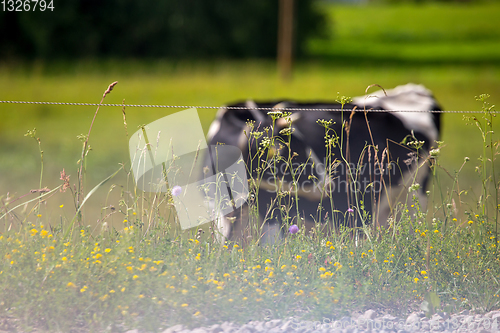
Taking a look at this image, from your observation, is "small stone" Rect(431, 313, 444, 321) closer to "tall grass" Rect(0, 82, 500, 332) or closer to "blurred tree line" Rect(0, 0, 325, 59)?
"tall grass" Rect(0, 82, 500, 332)

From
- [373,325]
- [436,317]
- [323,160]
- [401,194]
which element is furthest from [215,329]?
[401,194]

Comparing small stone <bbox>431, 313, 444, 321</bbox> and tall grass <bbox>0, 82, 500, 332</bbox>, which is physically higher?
tall grass <bbox>0, 82, 500, 332</bbox>

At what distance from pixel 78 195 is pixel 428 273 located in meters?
1.85

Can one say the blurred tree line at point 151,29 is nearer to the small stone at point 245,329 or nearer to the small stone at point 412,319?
the small stone at point 245,329

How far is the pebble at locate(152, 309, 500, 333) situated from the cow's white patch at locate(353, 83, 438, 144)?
147 centimetres

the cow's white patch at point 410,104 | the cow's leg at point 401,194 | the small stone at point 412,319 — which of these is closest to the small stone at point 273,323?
the small stone at point 412,319

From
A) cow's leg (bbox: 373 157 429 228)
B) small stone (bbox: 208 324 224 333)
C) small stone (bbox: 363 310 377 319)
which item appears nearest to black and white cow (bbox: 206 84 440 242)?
cow's leg (bbox: 373 157 429 228)

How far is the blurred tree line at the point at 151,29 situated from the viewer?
17.8m

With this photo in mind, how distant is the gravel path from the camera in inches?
90.9

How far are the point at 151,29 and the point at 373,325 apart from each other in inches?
734

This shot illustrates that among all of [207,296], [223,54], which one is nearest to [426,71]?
[223,54]

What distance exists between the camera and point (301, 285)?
253 centimetres

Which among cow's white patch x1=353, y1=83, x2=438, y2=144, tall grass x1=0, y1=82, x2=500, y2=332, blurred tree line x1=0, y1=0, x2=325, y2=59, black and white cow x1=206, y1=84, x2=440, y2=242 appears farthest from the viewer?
blurred tree line x1=0, y1=0, x2=325, y2=59

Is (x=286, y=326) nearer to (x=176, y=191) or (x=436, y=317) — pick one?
(x=436, y=317)
